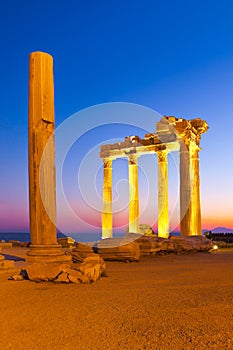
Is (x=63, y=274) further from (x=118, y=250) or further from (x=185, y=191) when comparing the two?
(x=185, y=191)

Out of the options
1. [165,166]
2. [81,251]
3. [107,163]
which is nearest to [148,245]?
[81,251]

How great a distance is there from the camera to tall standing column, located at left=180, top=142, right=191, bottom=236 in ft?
95.7

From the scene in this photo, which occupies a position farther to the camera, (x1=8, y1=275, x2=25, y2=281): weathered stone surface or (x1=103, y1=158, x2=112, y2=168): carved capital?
(x1=103, y1=158, x2=112, y2=168): carved capital

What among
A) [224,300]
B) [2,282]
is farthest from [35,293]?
[224,300]

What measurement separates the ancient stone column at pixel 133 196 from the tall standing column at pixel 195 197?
323 inches

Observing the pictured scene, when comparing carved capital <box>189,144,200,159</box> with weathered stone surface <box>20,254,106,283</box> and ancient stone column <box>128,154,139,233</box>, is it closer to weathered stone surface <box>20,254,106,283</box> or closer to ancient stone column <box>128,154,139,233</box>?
ancient stone column <box>128,154,139,233</box>

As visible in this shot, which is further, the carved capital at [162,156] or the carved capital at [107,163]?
the carved capital at [107,163]

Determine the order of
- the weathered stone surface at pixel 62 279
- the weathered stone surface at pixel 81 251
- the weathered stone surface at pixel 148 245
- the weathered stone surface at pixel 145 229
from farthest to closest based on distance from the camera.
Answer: the weathered stone surface at pixel 145 229
the weathered stone surface at pixel 148 245
the weathered stone surface at pixel 81 251
the weathered stone surface at pixel 62 279

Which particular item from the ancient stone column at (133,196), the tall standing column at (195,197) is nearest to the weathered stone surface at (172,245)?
the tall standing column at (195,197)

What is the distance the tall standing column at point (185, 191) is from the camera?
1148 inches

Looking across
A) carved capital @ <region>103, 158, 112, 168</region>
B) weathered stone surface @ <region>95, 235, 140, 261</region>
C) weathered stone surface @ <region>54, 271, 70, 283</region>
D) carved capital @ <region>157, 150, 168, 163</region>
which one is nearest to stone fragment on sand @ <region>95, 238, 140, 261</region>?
weathered stone surface @ <region>95, 235, 140, 261</region>

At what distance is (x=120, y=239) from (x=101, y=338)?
497 inches

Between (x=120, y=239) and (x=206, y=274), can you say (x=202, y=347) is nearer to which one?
(x=206, y=274)

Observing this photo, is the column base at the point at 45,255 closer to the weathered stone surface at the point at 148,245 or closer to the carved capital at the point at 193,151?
the weathered stone surface at the point at 148,245
